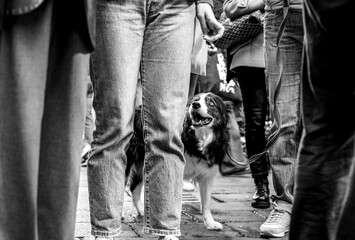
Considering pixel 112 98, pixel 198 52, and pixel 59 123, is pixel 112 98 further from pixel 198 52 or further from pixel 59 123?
pixel 198 52

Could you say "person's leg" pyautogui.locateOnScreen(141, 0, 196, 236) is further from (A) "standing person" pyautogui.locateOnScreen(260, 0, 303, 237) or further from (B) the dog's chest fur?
(B) the dog's chest fur

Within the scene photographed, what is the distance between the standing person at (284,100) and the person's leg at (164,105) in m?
0.98

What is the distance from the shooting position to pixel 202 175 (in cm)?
511

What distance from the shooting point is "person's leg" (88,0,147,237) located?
125 inches

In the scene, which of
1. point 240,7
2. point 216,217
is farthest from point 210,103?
point 216,217

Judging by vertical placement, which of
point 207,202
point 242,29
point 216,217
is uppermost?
point 242,29

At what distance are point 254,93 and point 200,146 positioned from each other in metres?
0.64

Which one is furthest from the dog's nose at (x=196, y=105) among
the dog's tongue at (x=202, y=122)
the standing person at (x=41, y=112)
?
the standing person at (x=41, y=112)

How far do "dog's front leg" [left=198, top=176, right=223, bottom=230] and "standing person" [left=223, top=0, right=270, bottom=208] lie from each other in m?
0.52

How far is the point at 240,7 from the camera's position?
16.3 ft

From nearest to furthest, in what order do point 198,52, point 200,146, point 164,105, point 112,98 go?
1. point 112,98
2. point 164,105
3. point 198,52
4. point 200,146

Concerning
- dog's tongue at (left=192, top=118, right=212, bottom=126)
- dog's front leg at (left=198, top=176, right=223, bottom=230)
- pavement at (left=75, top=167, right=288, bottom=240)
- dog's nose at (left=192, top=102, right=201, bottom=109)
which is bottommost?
pavement at (left=75, top=167, right=288, bottom=240)

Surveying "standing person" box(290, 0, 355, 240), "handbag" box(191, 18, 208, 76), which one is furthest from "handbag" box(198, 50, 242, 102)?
"standing person" box(290, 0, 355, 240)

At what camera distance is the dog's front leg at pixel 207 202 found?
452 cm
